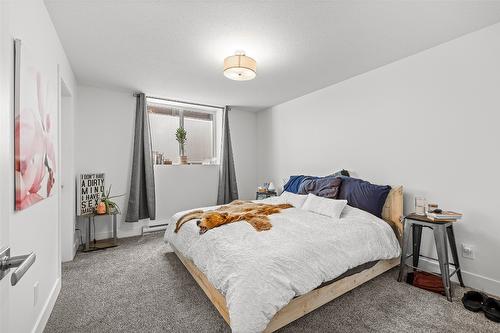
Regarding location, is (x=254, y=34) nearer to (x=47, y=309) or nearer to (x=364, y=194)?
(x=364, y=194)

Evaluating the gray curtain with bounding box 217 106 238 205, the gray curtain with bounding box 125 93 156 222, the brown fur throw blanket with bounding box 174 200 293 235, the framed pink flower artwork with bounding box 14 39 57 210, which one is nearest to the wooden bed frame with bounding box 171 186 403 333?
the brown fur throw blanket with bounding box 174 200 293 235

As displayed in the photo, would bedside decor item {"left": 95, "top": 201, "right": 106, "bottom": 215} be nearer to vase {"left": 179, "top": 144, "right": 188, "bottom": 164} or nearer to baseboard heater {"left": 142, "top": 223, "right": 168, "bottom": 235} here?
baseboard heater {"left": 142, "top": 223, "right": 168, "bottom": 235}

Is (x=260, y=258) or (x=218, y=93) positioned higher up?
(x=218, y=93)

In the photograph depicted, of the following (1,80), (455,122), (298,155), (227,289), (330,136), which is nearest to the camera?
(1,80)

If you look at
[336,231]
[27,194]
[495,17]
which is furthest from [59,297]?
[495,17]

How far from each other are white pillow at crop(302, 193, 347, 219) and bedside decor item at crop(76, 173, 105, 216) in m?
3.07

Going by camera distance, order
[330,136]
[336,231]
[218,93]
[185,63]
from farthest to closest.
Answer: [218,93], [330,136], [185,63], [336,231]

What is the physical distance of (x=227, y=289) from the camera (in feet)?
5.41

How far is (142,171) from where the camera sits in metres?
4.07

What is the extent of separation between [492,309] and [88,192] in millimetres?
4698

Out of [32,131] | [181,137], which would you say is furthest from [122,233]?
[32,131]

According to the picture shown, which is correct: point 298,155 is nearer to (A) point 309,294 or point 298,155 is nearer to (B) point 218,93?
(B) point 218,93

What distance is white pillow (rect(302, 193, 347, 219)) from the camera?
2.71 meters

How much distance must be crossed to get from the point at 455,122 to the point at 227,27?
2.47 metres
